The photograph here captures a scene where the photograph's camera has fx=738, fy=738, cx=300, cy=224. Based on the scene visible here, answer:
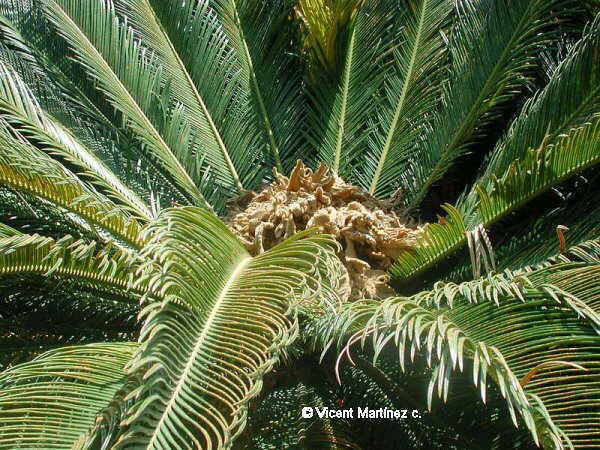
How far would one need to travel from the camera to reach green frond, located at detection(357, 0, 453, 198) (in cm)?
388

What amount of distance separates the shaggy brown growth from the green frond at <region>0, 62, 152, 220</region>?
52 centimetres

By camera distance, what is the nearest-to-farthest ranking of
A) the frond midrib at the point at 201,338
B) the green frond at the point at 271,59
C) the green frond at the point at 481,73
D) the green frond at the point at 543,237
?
the frond midrib at the point at 201,338 < the green frond at the point at 543,237 < the green frond at the point at 481,73 < the green frond at the point at 271,59

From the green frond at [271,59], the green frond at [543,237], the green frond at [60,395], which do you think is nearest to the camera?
the green frond at [60,395]

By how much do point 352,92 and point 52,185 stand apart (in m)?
1.94

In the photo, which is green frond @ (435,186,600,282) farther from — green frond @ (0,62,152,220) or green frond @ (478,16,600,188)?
green frond @ (0,62,152,220)

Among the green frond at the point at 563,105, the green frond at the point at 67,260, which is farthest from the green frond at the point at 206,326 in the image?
the green frond at the point at 563,105

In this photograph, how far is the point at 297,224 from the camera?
330 centimetres

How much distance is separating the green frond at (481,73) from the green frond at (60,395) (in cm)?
199

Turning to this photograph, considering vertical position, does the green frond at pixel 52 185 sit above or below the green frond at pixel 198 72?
below

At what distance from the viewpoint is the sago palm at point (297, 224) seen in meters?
2.02

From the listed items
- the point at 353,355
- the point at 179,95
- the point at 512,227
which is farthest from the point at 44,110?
the point at 512,227

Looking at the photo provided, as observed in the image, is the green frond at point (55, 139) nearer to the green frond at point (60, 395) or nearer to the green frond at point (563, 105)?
the green frond at point (60, 395)

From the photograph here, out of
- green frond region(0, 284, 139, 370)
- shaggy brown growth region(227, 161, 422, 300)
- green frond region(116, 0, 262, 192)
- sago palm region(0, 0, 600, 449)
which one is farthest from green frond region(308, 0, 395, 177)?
green frond region(0, 284, 139, 370)

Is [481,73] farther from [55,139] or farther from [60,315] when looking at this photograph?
[60,315]
